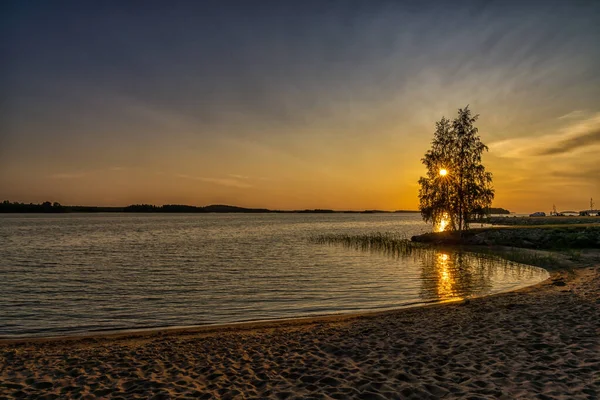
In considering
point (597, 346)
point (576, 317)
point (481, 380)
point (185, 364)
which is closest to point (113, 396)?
point (185, 364)

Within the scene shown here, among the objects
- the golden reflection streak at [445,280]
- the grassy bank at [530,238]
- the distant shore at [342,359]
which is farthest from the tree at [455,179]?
the distant shore at [342,359]

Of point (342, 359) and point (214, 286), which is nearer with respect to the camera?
point (342, 359)

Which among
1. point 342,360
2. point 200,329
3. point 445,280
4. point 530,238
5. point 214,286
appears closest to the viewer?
point 342,360

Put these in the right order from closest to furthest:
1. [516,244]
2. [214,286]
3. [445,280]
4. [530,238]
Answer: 1. [214,286]
2. [445,280]
3. [516,244]
4. [530,238]

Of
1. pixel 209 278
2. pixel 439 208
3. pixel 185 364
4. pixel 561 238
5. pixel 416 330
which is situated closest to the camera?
pixel 185 364

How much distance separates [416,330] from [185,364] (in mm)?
7067

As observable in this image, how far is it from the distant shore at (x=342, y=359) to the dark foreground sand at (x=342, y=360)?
0.10 feet

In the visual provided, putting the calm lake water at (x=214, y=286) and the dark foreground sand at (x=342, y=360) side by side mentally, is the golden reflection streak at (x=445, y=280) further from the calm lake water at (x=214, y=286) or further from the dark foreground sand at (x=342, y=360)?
the dark foreground sand at (x=342, y=360)

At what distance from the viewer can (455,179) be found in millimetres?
48000

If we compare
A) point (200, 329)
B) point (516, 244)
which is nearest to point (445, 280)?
point (200, 329)

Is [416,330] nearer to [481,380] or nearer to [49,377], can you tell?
[481,380]

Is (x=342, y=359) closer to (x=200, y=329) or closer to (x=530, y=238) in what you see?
(x=200, y=329)

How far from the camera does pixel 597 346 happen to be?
9.38 m

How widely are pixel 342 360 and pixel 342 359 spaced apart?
7cm
